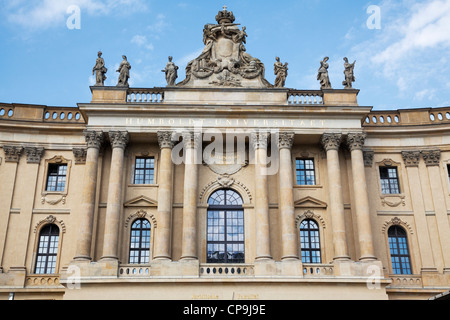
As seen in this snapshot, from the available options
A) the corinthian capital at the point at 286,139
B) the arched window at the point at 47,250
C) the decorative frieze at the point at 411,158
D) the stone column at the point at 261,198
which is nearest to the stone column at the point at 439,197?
the decorative frieze at the point at 411,158

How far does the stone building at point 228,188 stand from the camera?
98.9 feet

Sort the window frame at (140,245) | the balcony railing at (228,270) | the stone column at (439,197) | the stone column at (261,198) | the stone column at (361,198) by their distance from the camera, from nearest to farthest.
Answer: the balcony railing at (228,270) → the stone column at (261,198) → the stone column at (361,198) → the window frame at (140,245) → the stone column at (439,197)

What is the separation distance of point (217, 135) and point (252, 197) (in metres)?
4.25

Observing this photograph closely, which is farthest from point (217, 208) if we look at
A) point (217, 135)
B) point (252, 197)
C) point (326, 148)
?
point (326, 148)

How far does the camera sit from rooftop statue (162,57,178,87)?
34469 mm

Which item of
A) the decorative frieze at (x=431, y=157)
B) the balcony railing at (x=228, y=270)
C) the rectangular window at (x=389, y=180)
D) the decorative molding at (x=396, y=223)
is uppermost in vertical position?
the decorative frieze at (x=431, y=157)

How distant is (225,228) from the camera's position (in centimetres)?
3238

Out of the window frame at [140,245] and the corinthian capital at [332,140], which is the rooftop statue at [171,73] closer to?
the window frame at [140,245]

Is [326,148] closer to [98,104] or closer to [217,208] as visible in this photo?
[217,208]

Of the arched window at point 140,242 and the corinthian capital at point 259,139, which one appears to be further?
the corinthian capital at point 259,139

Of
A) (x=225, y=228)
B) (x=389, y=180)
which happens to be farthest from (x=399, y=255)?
(x=225, y=228)

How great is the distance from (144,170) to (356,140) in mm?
12939

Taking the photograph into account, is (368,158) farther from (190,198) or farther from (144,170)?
(144,170)

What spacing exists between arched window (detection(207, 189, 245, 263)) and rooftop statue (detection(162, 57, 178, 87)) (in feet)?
24.4
